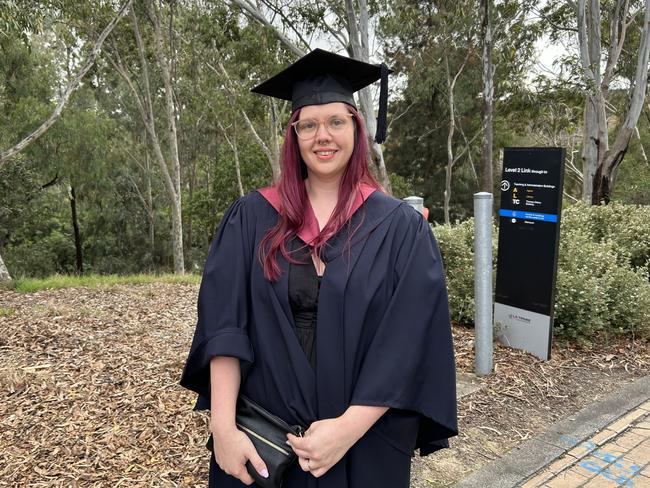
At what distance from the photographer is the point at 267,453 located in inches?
53.6

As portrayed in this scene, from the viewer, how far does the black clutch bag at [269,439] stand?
1.35 m

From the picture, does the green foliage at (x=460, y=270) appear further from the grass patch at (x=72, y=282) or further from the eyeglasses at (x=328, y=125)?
the grass patch at (x=72, y=282)

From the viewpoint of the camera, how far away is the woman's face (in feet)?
Result: 4.90

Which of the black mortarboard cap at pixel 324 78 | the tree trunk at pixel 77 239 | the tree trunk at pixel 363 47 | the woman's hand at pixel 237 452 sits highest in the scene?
the tree trunk at pixel 363 47

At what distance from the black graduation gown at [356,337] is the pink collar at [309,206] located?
0.03 meters

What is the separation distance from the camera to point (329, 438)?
1302mm

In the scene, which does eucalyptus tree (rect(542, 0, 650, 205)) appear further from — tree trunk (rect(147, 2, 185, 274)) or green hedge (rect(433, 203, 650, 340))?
tree trunk (rect(147, 2, 185, 274))

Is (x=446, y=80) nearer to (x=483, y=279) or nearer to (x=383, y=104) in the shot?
(x=483, y=279)

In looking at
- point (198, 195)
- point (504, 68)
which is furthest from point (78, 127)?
point (504, 68)

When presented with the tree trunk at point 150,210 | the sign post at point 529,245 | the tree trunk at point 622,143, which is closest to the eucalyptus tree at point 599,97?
the tree trunk at point 622,143

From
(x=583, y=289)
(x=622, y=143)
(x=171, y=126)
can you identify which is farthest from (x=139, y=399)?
(x=171, y=126)

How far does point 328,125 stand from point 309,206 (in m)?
0.25

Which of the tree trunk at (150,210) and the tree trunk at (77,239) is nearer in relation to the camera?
the tree trunk at (77,239)

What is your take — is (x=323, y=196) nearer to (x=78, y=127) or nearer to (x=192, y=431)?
(x=192, y=431)
